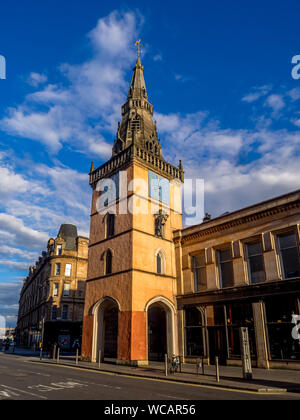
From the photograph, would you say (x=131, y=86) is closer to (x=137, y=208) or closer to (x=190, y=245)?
(x=137, y=208)

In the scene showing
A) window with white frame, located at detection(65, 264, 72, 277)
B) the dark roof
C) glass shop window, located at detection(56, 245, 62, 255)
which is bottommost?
window with white frame, located at detection(65, 264, 72, 277)

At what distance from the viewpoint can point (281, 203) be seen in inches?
817

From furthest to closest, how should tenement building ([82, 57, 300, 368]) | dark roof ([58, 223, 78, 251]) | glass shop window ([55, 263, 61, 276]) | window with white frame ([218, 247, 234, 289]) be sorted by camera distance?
dark roof ([58, 223, 78, 251]), glass shop window ([55, 263, 61, 276]), window with white frame ([218, 247, 234, 289]), tenement building ([82, 57, 300, 368])

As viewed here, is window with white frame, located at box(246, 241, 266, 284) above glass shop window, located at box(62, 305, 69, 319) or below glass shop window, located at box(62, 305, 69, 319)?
above

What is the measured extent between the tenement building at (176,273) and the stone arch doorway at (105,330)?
0.26 ft

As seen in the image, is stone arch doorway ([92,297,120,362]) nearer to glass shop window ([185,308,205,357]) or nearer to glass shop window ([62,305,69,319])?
glass shop window ([185,308,205,357])

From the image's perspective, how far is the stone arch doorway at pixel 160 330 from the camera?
979 inches

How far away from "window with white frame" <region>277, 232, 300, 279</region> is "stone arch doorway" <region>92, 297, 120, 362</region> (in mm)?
12718

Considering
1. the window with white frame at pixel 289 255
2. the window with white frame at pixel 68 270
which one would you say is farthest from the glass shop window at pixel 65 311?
the window with white frame at pixel 289 255

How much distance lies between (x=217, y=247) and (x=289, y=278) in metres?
6.20

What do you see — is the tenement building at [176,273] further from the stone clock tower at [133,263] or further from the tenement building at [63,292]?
the tenement building at [63,292]

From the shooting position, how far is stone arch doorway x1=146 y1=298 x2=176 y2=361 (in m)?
24.9

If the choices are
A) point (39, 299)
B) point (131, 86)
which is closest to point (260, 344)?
point (131, 86)

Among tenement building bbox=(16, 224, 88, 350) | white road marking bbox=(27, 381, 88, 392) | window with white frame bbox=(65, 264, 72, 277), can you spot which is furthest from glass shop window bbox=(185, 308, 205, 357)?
window with white frame bbox=(65, 264, 72, 277)
